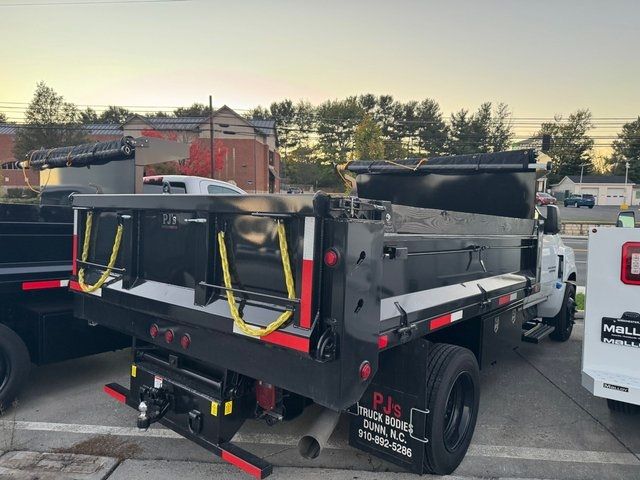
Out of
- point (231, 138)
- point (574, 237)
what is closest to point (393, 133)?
point (231, 138)

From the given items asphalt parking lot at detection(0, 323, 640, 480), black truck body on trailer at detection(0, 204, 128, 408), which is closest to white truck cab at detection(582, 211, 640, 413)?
asphalt parking lot at detection(0, 323, 640, 480)

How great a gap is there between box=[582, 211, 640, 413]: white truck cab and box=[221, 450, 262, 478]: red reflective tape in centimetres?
258

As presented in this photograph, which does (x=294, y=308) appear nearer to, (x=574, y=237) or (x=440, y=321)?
(x=440, y=321)

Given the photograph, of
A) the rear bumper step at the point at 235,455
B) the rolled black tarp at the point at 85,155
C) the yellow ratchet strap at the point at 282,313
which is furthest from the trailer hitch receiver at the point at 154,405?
the rolled black tarp at the point at 85,155

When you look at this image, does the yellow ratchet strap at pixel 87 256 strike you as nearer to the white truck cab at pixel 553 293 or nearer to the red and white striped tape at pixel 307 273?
the red and white striped tape at pixel 307 273

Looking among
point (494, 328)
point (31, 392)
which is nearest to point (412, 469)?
point (494, 328)

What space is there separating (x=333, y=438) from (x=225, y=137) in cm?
4884

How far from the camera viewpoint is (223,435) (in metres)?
2.94

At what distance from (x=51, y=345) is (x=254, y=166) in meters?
47.5

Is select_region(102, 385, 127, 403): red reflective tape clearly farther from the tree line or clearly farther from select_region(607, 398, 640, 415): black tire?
the tree line

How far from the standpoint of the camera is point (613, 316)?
12.4 feet

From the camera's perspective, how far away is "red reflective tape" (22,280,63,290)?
14.3ft

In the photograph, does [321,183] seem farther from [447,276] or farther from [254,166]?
[447,276]

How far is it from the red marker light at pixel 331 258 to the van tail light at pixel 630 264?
262cm
